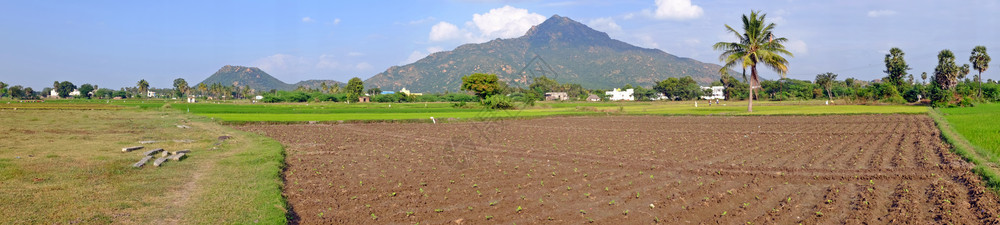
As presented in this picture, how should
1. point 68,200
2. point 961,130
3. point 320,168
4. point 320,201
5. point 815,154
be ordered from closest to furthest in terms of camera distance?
1. point 68,200
2. point 320,201
3. point 320,168
4. point 815,154
5. point 961,130

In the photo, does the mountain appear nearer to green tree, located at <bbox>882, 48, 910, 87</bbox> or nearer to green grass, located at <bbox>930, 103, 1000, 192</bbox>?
green grass, located at <bbox>930, 103, 1000, 192</bbox>

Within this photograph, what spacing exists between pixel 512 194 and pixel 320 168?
6.03m

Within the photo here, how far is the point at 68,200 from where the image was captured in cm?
828

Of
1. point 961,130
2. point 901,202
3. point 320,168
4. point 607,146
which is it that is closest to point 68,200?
point 320,168

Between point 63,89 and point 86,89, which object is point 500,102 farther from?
point 63,89

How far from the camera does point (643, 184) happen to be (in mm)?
10789

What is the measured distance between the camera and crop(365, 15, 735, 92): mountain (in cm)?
6444

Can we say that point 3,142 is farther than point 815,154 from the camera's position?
Yes

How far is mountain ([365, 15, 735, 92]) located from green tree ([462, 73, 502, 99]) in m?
1.48

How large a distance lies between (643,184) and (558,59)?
52396mm

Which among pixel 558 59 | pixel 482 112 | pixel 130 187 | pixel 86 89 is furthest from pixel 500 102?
pixel 86 89

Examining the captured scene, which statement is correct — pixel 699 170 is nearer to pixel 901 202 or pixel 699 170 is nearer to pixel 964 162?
pixel 901 202

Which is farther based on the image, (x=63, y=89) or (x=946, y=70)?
(x=63, y=89)

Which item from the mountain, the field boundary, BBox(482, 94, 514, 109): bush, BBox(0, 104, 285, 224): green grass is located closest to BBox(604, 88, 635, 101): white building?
the mountain
